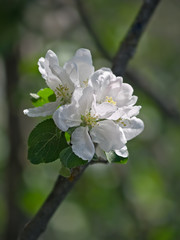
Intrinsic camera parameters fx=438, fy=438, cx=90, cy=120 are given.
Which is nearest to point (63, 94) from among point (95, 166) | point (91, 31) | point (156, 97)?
point (91, 31)

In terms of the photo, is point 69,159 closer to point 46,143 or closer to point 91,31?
point 46,143

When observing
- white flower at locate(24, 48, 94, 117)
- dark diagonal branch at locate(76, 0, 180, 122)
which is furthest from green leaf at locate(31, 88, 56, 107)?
dark diagonal branch at locate(76, 0, 180, 122)

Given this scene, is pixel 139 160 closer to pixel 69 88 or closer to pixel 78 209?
pixel 78 209

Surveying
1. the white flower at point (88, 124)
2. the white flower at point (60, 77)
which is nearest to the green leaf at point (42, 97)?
the white flower at point (60, 77)

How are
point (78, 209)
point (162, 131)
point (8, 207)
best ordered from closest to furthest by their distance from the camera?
point (8, 207) < point (162, 131) < point (78, 209)

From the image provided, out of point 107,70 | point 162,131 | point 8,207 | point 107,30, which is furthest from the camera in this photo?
point 162,131

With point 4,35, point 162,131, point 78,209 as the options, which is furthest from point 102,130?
point 78,209

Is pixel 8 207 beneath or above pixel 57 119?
beneath
